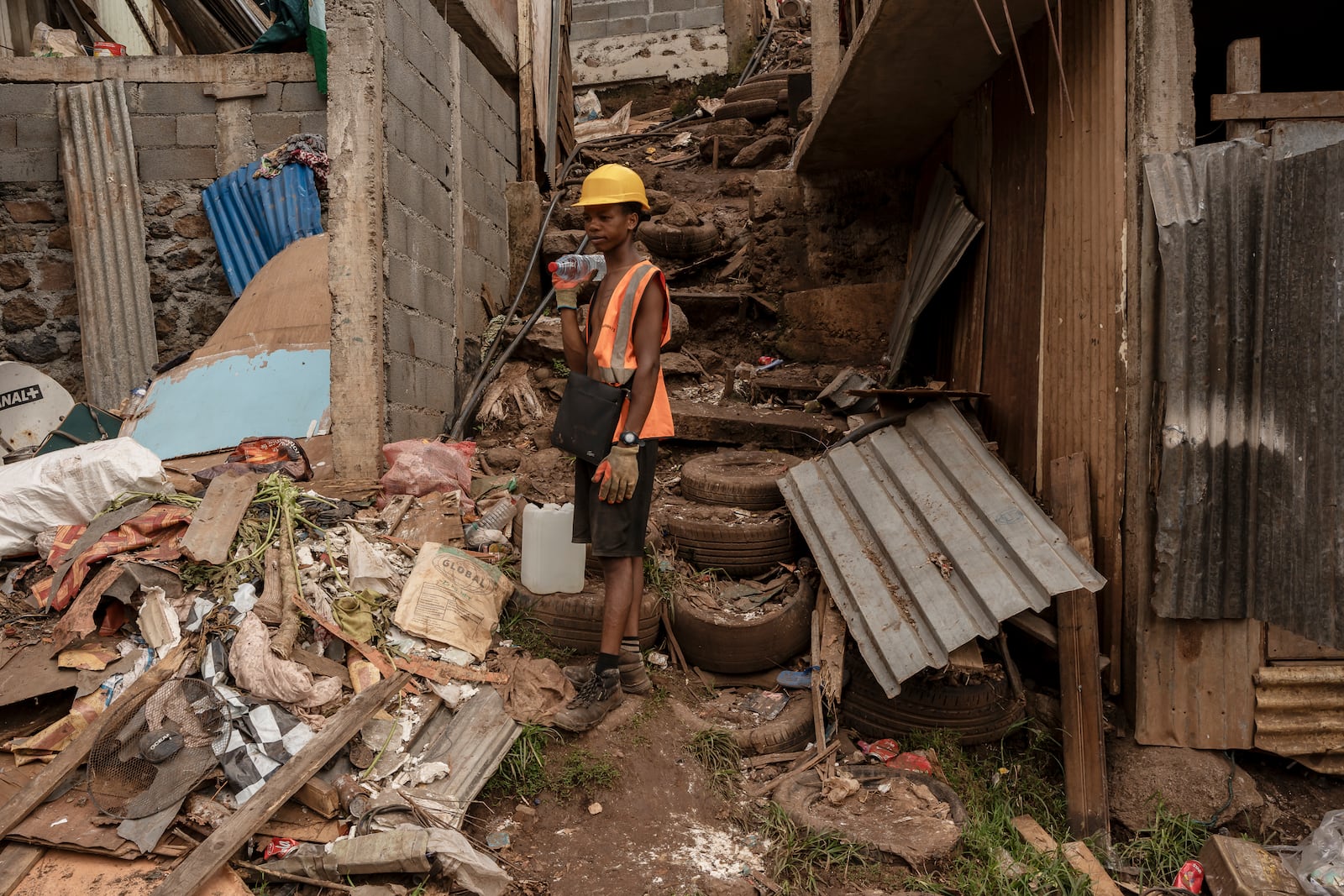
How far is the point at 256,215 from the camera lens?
6988mm

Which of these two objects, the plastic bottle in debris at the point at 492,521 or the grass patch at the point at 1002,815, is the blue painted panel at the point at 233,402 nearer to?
the plastic bottle in debris at the point at 492,521

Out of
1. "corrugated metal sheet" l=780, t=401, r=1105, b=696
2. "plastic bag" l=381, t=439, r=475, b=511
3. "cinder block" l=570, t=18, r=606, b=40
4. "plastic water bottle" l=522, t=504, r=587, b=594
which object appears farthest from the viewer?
"cinder block" l=570, t=18, r=606, b=40

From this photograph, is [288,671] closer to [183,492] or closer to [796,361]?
[183,492]

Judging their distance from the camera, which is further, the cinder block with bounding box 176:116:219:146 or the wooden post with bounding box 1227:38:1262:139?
the cinder block with bounding box 176:116:219:146

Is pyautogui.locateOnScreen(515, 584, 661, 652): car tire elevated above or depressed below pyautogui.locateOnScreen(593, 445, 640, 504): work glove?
below

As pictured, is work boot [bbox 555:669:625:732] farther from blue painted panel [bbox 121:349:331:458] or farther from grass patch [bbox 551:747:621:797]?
blue painted panel [bbox 121:349:331:458]

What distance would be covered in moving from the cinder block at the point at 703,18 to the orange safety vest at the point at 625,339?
39.8 ft

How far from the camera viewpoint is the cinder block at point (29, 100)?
7.17 m

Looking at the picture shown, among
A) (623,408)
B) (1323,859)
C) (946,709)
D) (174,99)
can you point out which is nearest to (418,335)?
(623,408)

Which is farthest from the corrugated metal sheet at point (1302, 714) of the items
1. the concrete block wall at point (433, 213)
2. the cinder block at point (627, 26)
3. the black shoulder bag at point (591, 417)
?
the cinder block at point (627, 26)

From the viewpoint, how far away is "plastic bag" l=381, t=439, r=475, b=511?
15.3 ft

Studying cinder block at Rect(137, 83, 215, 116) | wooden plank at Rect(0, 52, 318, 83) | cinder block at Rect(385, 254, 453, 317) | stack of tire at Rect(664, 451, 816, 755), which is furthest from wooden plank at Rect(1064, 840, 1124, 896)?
cinder block at Rect(137, 83, 215, 116)

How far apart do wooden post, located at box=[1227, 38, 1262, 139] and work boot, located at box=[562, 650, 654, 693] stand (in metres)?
3.14

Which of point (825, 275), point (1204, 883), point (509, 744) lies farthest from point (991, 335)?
point (509, 744)
